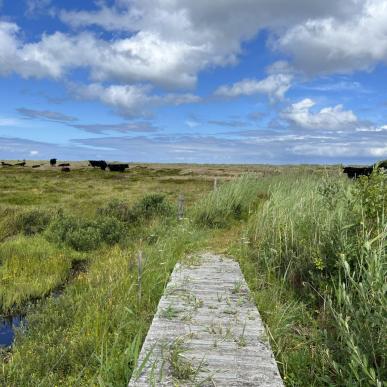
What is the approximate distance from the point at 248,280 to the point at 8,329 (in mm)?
4654

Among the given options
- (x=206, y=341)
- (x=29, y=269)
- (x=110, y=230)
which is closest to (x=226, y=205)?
(x=110, y=230)

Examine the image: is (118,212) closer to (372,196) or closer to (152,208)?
(152,208)

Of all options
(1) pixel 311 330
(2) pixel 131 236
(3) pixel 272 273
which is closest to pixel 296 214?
(3) pixel 272 273

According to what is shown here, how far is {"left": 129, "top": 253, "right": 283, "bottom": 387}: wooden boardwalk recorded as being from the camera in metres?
3.81

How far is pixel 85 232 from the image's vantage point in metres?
13.5

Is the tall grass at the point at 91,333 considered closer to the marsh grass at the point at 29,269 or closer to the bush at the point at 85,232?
the marsh grass at the point at 29,269

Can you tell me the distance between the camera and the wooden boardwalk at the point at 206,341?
3807 mm

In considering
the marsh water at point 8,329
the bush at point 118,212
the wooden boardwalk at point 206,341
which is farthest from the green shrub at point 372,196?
the bush at point 118,212

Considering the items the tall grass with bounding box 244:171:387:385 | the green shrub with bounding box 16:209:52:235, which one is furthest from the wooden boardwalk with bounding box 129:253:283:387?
the green shrub with bounding box 16:209:52:235

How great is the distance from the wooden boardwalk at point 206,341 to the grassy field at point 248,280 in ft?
0.90

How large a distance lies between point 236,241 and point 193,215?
362 centimetres

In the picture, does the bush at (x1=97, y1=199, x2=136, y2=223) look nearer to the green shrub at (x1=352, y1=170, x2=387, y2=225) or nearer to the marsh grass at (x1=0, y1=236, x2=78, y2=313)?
the marsh grass at (x1=0, y1=236, x2=78, y2=313)

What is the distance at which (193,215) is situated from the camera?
1354 centimetres

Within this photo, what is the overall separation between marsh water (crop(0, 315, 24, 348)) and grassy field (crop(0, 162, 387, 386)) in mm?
261
